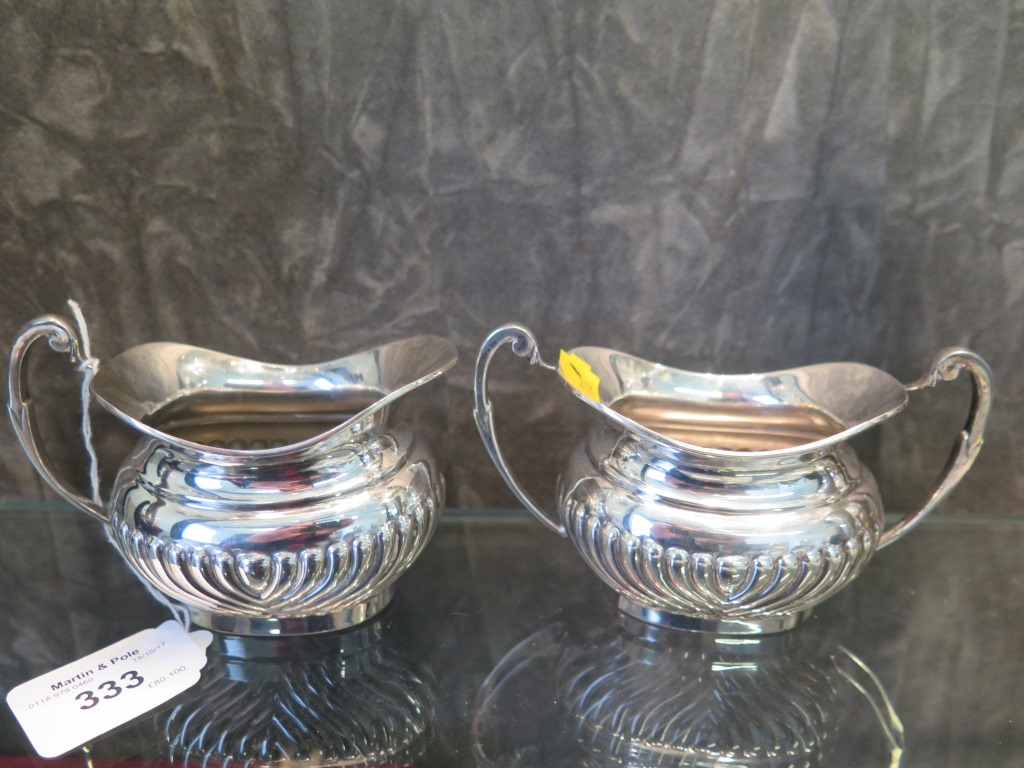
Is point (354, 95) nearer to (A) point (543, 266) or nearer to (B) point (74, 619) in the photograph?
(A) point (543, 266)

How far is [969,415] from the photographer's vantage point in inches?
24.6

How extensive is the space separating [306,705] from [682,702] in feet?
0.89

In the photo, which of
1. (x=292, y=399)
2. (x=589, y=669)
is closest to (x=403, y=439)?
(x=292, y=399)

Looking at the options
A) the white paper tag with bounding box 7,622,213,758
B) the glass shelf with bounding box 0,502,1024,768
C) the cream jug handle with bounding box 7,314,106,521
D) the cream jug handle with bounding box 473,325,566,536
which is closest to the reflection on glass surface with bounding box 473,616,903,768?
the glass shelf with bounding box 0,502,1024,768

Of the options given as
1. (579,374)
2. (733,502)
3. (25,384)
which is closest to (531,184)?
(579,374)

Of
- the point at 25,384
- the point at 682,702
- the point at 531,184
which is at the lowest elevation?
the point at 682,702

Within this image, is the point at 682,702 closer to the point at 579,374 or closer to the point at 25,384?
the point at 579,374

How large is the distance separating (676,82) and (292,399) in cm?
42

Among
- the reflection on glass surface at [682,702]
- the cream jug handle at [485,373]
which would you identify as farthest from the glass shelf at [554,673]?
the cream jug handle at [485,373]

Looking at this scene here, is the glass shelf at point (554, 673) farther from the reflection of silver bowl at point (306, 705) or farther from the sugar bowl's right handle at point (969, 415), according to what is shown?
the sugar bowl's right handle at point (969, 415)

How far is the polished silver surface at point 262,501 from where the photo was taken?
0.57 metres

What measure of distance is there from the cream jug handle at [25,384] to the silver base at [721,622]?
0.44 metres

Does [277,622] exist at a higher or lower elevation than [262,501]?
lower

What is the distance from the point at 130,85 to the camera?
0.69 metres
